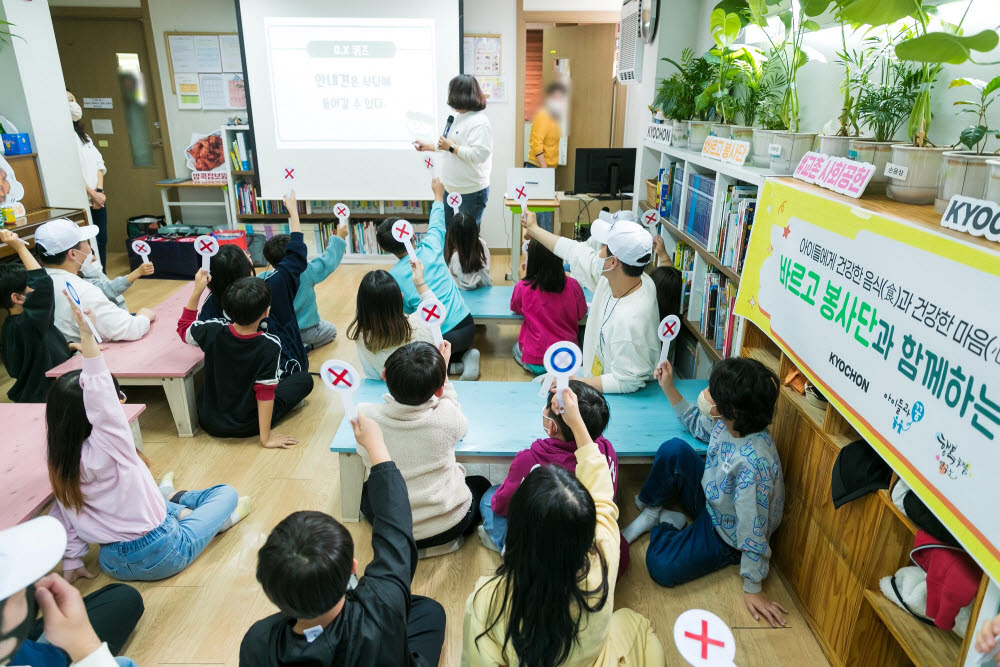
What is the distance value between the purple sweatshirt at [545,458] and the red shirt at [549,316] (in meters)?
1.41

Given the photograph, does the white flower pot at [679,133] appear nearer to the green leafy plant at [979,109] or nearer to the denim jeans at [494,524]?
A: the green leafy plant at [979,109]

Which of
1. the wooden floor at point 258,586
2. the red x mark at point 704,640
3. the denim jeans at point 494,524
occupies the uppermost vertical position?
the red x mark at point 704,640

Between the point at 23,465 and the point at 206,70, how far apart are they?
15.5 feet

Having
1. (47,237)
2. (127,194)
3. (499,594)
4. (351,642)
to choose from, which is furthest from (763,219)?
(127,194)

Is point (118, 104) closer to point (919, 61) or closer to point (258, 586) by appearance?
point (258, 586)

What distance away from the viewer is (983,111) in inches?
62.2

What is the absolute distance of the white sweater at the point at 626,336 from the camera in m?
2.51

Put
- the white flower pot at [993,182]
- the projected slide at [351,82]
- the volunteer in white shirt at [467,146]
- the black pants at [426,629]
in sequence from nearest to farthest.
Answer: the white flower pot at [993,182]
the black pants at [426,629]
the volunteer in white shirt at [467,146]
the projected slide at [351,82]

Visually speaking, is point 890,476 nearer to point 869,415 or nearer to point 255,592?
point 869,415

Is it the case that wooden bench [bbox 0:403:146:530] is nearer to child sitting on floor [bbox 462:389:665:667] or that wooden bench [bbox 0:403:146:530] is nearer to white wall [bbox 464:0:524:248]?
child sitting on floor [bbox 462:389:665:667]

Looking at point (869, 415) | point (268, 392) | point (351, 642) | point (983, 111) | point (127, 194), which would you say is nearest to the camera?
point (351, 642)

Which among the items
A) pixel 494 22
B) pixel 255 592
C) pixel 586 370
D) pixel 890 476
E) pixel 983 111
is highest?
pixel 494 22

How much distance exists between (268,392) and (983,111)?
107 inches

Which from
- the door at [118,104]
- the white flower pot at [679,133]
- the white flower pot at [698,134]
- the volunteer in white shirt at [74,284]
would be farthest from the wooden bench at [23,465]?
the door at [118,104]
